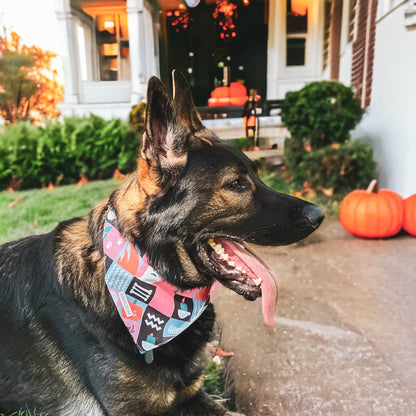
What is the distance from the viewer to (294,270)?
3334mm

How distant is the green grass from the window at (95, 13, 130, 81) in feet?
9.15

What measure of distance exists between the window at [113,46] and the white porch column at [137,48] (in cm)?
37

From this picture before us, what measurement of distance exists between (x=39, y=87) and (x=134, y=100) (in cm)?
205

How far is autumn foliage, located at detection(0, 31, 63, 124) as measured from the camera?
6.84 m

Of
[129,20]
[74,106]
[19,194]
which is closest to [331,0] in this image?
[129,20]

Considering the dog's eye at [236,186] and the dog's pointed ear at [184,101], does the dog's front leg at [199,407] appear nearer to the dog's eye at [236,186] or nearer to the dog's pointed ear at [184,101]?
the dog's eye at [236,186]

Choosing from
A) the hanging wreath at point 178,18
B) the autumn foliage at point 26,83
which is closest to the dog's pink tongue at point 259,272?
the autumn foliage at point 26,83

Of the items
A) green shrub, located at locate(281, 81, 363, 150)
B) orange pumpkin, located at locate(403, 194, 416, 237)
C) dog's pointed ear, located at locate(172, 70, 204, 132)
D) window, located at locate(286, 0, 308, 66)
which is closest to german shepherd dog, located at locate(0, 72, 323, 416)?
dog's pointed ear, located at locate(172, 70, 204, 132)

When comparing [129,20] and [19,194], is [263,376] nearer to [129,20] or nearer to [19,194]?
[19,194]

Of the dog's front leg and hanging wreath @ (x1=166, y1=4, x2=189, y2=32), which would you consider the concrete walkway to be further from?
hanging wreath @ (x1=166, y1=4, x2=189, y2=32)

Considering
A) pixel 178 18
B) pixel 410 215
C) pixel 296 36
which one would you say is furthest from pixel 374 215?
pixel 178 18

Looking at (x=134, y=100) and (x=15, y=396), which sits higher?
(x=134, y=100)

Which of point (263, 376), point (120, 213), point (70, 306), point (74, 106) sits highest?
point (74, 106)

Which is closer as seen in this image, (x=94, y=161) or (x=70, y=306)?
(x=70, y=306)
